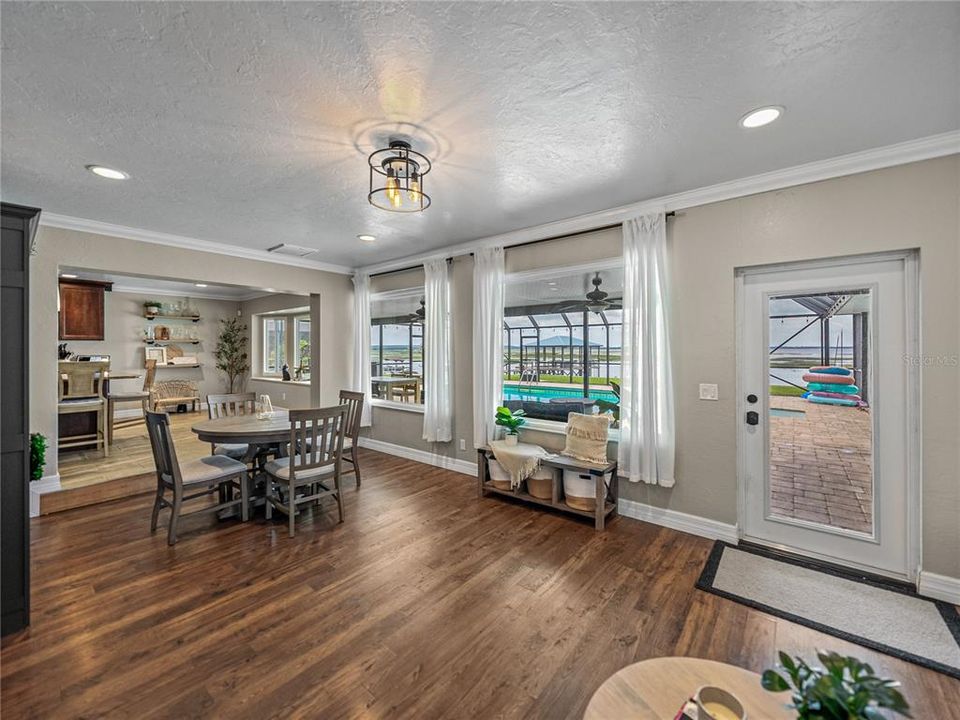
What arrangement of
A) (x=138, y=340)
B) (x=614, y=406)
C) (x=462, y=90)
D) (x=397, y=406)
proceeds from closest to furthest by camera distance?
1. (x=462, y=90)
2. (x=614, y=406)
3. (x=397, y=406)
4. (x=138, y=340)

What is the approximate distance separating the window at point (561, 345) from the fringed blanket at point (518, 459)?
1.73ft

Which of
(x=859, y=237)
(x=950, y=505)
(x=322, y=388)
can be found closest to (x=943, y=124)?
(x=859, y=237)

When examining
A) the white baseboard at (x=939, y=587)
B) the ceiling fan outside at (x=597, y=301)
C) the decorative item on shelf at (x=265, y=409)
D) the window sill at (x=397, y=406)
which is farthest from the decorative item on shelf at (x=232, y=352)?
the white baseboard at (x=939, y=587)

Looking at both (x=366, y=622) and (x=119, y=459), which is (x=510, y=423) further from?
(x=119, y=459)

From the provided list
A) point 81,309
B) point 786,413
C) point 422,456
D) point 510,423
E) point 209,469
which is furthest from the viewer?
point 81,309

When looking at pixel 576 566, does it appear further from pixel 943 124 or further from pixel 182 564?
pixel 943 124

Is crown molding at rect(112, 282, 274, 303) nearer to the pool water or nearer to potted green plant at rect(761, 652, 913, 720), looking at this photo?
the pool water

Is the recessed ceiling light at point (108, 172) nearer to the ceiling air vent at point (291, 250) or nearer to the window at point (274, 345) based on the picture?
the ceiling air vent at point (291, 250)

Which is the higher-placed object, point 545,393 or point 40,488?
point 545,393

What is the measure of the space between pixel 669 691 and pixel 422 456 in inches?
167

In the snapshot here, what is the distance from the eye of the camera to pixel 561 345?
4.09 metres

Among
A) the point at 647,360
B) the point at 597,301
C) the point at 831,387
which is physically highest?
the point at 597,301

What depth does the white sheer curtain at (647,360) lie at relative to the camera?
3.19m

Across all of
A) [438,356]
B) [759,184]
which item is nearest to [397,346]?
[438,356]
